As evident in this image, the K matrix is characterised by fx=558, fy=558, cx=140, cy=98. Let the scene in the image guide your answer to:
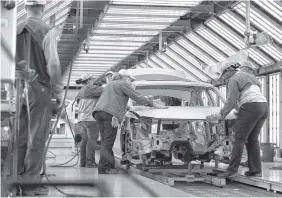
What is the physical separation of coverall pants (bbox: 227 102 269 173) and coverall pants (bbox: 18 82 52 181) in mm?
3942

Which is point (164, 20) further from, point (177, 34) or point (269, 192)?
point (269, 192)

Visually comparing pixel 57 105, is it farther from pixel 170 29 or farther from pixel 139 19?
pixel 170 29

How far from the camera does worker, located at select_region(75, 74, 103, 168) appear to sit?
32.7ft

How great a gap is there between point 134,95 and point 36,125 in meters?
3.39

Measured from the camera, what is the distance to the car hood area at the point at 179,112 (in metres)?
8.55

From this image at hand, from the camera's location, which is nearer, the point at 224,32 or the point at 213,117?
the point at 213,117

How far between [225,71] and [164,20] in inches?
318

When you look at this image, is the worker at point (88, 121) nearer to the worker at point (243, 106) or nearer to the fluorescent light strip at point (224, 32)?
the worker at point (243, 106)

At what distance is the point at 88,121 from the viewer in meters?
10.0

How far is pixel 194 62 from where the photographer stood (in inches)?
895

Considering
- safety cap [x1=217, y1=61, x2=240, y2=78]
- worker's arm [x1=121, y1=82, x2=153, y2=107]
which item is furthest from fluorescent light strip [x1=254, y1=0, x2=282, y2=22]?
worker's arm [x1=121, y1=82, x2=153, y2=107]

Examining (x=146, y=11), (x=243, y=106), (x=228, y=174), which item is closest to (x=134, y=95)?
(x=243, y=106)

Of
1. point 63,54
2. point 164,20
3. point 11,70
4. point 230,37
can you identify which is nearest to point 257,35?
point 164,20

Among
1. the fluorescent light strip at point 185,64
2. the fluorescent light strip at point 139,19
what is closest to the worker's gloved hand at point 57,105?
the fluorescent light strip at point 139,19
